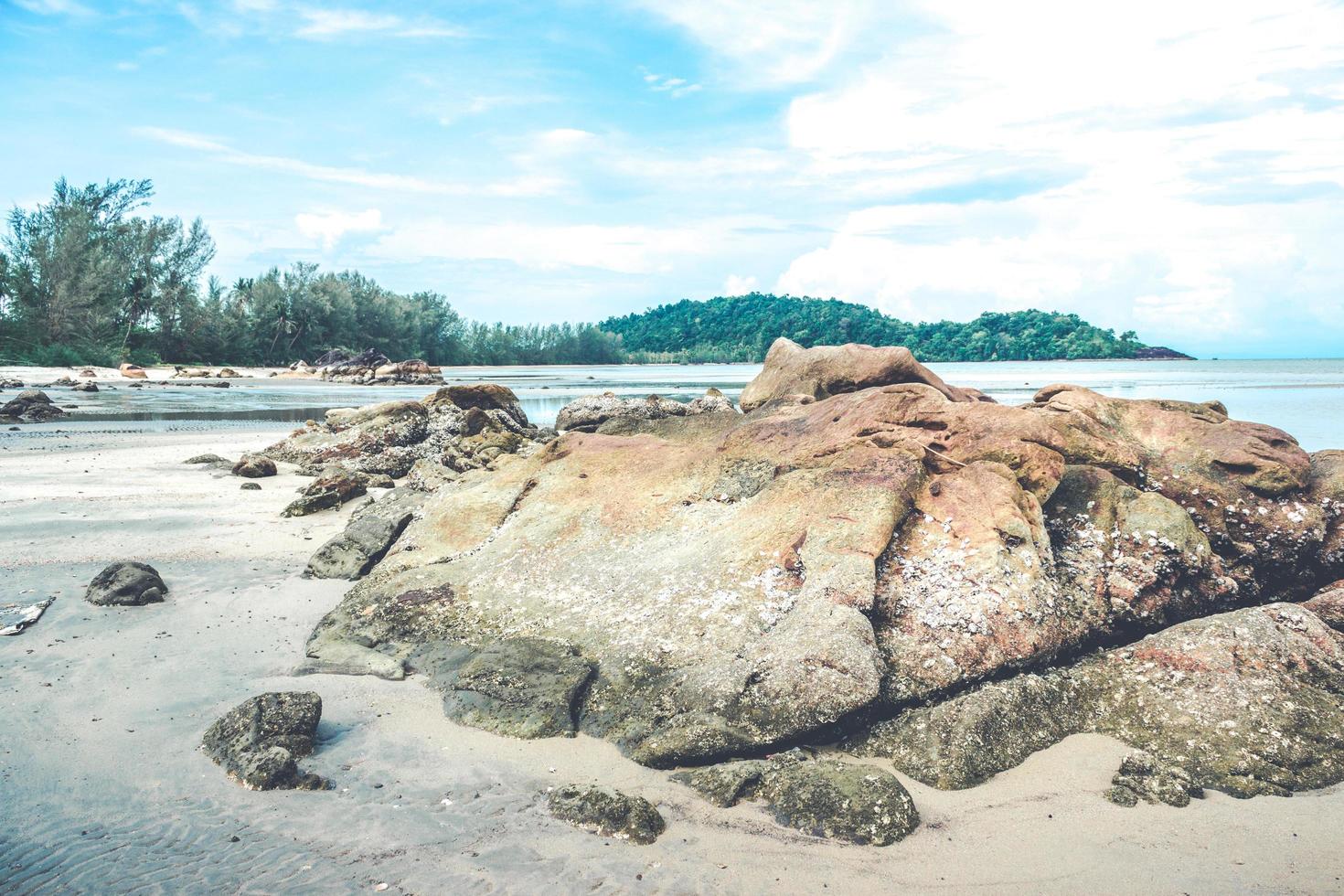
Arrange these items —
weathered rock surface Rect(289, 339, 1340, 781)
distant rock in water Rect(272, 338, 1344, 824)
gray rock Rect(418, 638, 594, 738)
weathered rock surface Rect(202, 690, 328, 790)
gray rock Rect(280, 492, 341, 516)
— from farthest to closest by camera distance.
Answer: gray rock Rect(280, 492, 341, 516), gray rock Rect(418, 638, 594, 738), weathered rock surface Rect(289, 339, 1340, 781), distant rock in water Rect(272, 338, 1344, 824), weathered rock surface Rect(202, 690, 328, 790)

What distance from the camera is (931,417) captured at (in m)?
7.10

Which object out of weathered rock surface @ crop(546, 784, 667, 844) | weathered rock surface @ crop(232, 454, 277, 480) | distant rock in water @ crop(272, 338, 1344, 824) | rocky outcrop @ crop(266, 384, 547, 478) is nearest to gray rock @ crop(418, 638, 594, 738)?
distant rock in water @ crop(272, 338, 1344, 824)

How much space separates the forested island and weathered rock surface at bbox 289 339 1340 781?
2045 inches

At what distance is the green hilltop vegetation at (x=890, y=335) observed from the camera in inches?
4818

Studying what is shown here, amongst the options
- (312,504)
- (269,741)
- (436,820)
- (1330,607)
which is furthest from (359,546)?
(1330,607)

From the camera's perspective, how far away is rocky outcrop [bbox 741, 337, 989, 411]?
9.98m

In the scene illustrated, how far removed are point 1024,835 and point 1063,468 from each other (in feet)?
10.4

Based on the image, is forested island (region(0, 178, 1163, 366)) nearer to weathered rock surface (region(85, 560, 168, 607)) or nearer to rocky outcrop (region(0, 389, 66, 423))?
rocky outcrop (region(0, 389, 66, 423))

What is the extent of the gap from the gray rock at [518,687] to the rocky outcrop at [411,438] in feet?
23.4

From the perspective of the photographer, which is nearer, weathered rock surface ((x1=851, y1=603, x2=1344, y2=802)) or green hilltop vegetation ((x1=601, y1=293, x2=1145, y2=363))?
weathered rock surface ((x1=851, y1=603, x2=1344, y2=802))

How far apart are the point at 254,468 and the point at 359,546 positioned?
598 cm

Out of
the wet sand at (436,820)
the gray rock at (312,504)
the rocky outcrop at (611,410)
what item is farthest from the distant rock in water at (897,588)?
the rocky outcrop at (611,410)

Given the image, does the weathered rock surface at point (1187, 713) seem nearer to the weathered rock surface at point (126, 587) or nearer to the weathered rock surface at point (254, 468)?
the weathered rock surface at point (126, 587)

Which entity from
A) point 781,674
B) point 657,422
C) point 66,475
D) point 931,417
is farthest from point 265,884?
point 66,475
